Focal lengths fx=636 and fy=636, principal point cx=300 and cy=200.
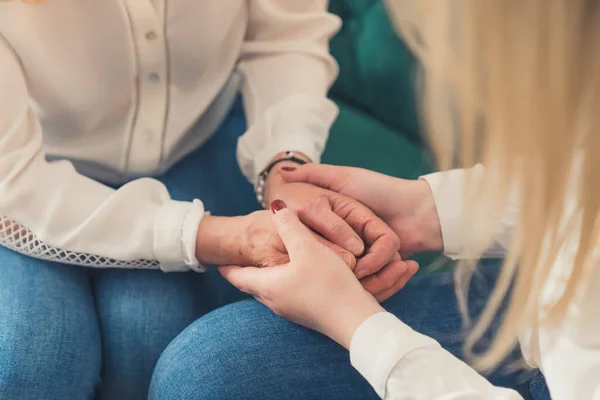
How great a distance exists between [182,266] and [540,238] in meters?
0.46

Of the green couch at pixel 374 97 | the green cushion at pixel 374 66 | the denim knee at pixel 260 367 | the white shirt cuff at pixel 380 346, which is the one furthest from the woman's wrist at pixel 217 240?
the green cushion at pixel 374 66

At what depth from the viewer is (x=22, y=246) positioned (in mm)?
793

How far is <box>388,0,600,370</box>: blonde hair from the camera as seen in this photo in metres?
0.50

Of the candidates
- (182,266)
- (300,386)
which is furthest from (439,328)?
(182,266)

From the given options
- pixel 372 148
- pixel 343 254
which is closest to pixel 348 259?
pixel 343 254

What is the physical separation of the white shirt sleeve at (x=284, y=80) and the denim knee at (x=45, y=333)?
325 millimetres

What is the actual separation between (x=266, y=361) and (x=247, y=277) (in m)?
0.10

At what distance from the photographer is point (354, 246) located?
2.56 ft

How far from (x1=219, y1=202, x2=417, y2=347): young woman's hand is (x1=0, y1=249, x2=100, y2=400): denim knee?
23 cm

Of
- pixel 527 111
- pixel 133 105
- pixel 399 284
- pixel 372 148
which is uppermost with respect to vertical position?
pixel 527 111

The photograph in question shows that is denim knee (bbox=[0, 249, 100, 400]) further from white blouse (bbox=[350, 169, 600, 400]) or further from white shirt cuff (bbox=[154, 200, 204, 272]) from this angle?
white blouse (bbox=[350, 169, 600, 400])

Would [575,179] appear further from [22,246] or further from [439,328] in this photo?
[22,246]

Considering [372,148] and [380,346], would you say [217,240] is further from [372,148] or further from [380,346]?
[372,148]

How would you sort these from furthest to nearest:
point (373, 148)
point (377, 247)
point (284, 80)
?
point (373, 148) → point (284, 80) → point (377, 247)
